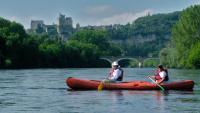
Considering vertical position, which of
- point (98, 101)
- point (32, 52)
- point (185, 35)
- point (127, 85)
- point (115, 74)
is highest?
point (185, 35)

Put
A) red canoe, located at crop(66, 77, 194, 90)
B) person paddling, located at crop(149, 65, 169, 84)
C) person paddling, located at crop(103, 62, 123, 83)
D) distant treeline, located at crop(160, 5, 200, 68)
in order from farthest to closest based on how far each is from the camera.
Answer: distant treeline, located at crop(160, 5, 200, 68)
person paddling, located at crop(149, 65, 169, 84)
person paddling, located at crop(103, 62, 123, 83)
red canoe, located at crop(66, 77, 194, 90)

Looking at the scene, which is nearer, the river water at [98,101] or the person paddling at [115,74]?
the river water at [98,101]

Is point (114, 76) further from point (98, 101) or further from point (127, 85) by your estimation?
point (98, 101)

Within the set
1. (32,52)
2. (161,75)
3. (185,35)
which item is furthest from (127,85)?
(32,52)

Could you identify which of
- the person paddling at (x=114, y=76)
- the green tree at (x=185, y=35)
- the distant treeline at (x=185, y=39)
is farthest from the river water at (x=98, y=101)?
the green tree at (x=185, y=35)

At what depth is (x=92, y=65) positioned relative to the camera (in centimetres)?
15912

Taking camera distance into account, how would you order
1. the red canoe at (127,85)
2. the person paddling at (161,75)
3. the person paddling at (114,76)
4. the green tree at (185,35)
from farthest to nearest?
the green tree at (185,35)
the person paddling at (161,75)
the person paddling at (114,76)
the red canoe at (127,85)

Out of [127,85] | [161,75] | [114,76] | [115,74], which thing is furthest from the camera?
[161,75]

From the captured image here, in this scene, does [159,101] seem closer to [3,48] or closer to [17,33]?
[3,48]

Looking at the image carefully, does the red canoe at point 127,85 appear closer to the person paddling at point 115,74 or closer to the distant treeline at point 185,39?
the person paddling at point 115,74

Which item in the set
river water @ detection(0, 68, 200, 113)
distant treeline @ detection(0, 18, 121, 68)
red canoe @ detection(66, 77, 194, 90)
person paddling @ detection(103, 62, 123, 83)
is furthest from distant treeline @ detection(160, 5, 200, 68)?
river water @ detection(0, 68, 200, 113)

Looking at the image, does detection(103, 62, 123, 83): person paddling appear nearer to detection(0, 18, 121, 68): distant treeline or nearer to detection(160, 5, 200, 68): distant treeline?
detection(0, 18, 121, 68): distant treeline

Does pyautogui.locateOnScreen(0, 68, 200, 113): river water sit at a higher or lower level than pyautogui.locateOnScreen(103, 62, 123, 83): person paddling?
lower

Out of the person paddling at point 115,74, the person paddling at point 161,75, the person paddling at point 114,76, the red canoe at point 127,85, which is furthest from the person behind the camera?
the person paddling at point 161,75
